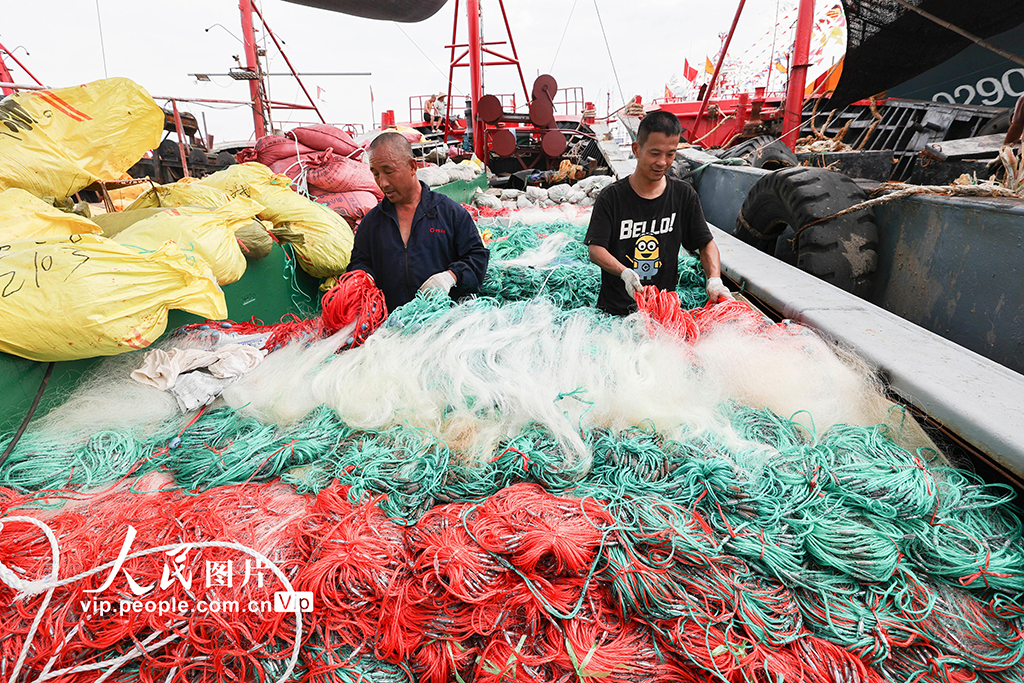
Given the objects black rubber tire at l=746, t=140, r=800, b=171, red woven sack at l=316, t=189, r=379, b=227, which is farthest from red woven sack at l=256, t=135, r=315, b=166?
black rubber tire at l=746, t=140, r=800, b=171

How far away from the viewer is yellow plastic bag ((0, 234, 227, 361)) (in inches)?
Answer: 65.7

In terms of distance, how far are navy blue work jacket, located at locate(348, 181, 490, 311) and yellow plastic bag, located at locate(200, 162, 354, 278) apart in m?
0.70

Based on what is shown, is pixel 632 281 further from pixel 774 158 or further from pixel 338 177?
pixel 774 158

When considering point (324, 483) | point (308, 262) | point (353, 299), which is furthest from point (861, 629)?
point (308, 262)

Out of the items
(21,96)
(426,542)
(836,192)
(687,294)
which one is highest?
(21,96)

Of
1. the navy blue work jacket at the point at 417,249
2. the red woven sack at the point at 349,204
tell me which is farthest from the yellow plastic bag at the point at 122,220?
the red woven sack at the point at 349,204

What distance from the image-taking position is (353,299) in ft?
7.84

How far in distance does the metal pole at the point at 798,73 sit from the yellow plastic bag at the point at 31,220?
24.3ft

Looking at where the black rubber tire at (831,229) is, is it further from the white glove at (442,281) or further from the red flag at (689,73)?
the red flag at (689,73)

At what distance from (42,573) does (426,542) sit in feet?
3.00

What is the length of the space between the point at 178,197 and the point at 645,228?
120 inches

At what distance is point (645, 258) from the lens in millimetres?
2918

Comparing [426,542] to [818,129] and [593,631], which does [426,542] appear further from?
[818,129]

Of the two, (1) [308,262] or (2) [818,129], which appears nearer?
(1) [308,262]
